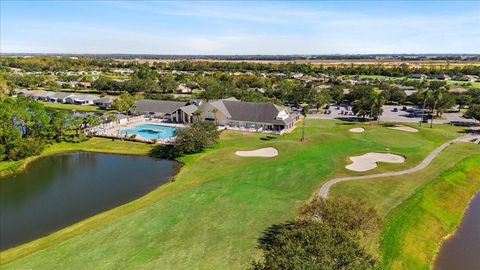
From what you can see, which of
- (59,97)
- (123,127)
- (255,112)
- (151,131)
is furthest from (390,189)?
(59,97)

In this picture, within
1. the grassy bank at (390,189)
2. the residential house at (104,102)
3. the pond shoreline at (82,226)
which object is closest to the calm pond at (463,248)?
the grassy bank at (390,189)

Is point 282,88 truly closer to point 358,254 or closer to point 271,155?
point 271,155

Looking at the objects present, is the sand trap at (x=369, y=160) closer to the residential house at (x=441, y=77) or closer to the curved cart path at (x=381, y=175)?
the curved cart path at (x=381, y=175)

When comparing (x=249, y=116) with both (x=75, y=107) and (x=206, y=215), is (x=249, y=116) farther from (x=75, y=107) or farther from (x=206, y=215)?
(x=75, y=107)

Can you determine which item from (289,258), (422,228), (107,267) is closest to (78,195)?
(107,267)

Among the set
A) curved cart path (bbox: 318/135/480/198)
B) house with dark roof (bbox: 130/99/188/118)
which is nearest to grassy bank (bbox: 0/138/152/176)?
house with dark roof (bbox: 130/99/188/118)

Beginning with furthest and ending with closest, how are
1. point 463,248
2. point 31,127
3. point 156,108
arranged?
point 156,108, point 31,127, point 463,248

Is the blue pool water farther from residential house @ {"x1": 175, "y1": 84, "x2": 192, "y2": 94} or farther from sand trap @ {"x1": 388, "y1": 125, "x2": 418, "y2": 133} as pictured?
residential house @ {"x1": 175, "y1": 84, "x2": 192, "y2": 94}
